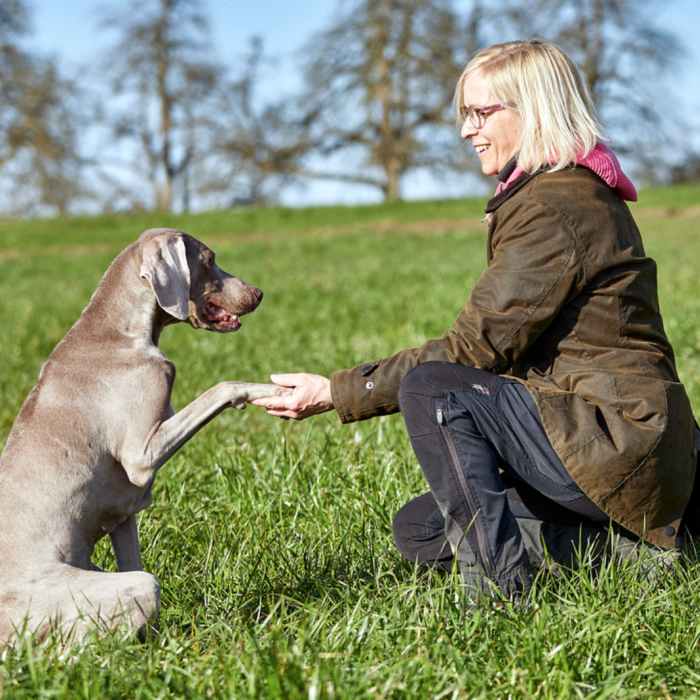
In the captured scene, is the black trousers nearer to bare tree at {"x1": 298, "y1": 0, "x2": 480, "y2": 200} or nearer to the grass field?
the grass field

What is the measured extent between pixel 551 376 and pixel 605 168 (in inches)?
27.8

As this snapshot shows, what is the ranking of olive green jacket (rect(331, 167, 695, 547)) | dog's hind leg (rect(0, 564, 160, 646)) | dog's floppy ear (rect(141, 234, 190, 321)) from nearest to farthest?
dog's hind leg (rect(0, 564, 160, 646)), olive green jacket (rect(331, 167, 695, 547)), dog's floppy ear (rect(141, 234, 190, 321))

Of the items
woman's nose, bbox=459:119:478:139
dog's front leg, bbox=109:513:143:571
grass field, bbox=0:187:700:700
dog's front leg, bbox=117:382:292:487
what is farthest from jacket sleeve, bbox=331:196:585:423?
dog's front leg, bbox=109:513:143:571

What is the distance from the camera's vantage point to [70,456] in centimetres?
235

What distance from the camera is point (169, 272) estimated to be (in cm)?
260

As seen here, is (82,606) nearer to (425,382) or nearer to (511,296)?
(425,382)

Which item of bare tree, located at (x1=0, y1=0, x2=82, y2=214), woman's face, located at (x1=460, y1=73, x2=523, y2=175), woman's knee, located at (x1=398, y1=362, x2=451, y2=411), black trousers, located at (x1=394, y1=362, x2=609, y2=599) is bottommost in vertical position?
black trousers, located at (x1=394, y1=362, x2=609, y2=599)

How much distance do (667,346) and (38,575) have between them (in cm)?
211

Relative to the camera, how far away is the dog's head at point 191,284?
8.40 feet

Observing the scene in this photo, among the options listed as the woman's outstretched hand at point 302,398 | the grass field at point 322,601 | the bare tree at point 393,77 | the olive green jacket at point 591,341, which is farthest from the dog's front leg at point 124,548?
the bare tree at point 393,77

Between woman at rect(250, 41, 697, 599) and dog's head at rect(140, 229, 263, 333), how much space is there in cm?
43

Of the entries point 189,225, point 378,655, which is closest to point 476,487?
point 378,655

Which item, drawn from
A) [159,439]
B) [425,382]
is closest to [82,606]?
[159,439]

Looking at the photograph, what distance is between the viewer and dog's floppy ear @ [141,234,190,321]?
2.54 meters
